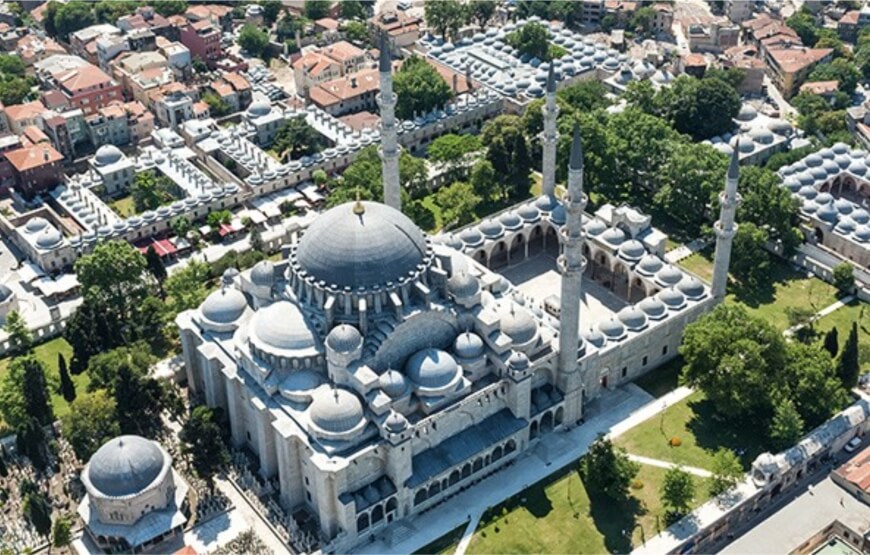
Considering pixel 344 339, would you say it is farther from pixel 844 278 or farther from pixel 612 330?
pixel 844 278

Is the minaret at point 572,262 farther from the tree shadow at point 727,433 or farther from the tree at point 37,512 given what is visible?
the tree at point 37,512

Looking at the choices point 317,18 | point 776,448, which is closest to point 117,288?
point 776,448

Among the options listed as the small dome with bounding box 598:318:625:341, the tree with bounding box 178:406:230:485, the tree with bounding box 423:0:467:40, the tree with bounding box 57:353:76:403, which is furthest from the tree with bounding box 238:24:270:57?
the tree with bounding box 178:406:230:485

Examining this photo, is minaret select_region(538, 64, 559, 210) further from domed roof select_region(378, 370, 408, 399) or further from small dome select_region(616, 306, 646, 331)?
domed roof select_region(378, 370, 408, 399)

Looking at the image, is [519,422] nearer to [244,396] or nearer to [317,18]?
[244,396]

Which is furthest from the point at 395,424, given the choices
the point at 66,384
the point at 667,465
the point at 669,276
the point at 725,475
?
the point at 669,276
